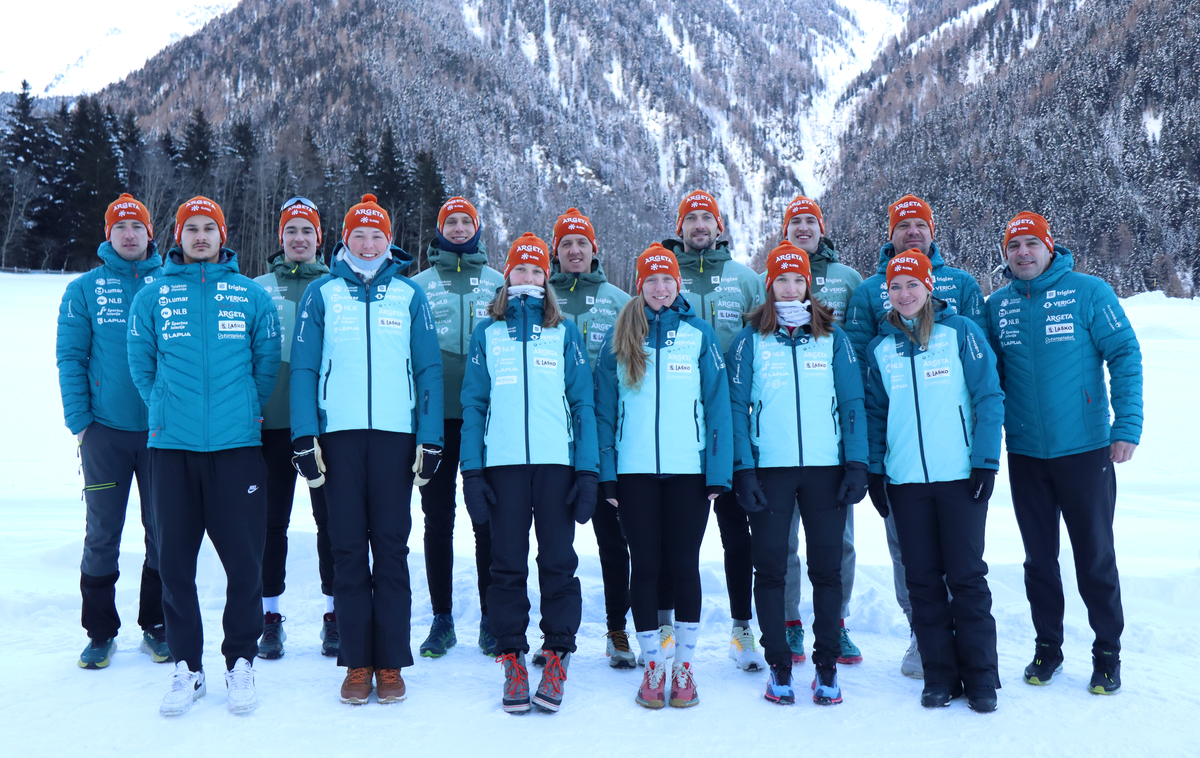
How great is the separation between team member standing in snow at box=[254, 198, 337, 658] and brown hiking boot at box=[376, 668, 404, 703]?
0.66 meters

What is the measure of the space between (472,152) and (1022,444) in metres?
89.0

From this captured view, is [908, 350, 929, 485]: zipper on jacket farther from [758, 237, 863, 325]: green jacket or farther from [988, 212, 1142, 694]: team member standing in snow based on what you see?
[758, 237, 863, 325]: green jacket

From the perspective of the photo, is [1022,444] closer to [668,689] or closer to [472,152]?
[668,689]

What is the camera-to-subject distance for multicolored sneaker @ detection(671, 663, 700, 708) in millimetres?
3223

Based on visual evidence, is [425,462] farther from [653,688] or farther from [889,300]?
[889,300]

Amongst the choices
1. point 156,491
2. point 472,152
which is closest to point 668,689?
point 156,491

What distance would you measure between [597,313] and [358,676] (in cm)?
220

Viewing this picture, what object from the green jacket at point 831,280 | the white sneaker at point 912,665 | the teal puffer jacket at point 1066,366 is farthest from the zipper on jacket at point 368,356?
the teal puffer jacket at point 1066,366

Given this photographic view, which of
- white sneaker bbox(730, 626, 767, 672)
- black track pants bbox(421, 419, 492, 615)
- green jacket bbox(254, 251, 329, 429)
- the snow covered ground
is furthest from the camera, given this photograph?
green jacket bbox(254, 251, 329, 429)

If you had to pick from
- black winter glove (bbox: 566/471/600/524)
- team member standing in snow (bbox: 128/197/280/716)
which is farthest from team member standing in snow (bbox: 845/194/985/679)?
team member standing in snow (bbox: 128/197/280/716)

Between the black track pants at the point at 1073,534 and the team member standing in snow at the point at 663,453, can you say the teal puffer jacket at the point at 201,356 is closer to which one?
the team member standing in snow at the point at 663,453

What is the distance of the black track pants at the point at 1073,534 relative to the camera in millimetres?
3512

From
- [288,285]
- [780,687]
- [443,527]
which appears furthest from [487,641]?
[288,285]

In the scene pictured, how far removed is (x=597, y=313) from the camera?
4215 mm
